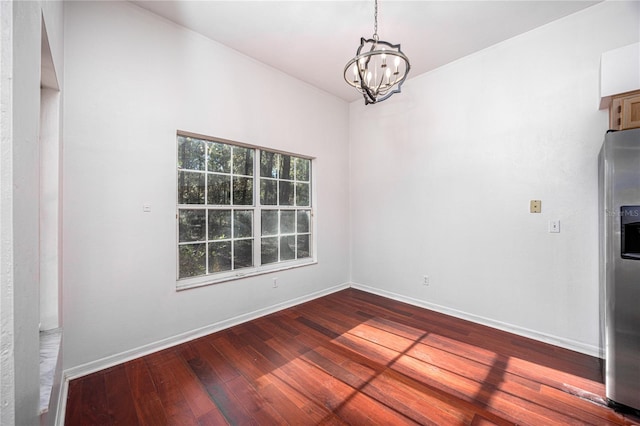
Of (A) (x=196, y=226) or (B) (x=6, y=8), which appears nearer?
(B) (x=6, y=8)

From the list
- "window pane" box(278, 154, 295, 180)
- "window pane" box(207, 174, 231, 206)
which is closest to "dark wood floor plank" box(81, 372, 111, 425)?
"window pane" box(207, 174, 231, 206)

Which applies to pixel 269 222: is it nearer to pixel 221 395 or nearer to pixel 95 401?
pixel 221 395

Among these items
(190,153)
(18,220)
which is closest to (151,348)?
(190,153)

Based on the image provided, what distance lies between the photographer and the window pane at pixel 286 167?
3.74 m

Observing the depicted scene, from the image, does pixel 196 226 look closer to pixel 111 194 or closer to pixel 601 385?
pixel 111 194

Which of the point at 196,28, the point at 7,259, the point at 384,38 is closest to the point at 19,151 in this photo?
the point at 7,259

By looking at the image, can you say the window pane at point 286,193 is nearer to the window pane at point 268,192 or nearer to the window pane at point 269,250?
the window pane at point 268,192

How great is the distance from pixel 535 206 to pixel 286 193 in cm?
296

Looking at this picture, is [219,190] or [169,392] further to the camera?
[219,190]

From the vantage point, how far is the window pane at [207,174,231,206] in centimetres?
298

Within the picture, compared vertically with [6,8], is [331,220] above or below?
below

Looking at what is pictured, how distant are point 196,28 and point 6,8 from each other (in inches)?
102

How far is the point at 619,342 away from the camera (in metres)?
1.75

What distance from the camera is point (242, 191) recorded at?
328cm
